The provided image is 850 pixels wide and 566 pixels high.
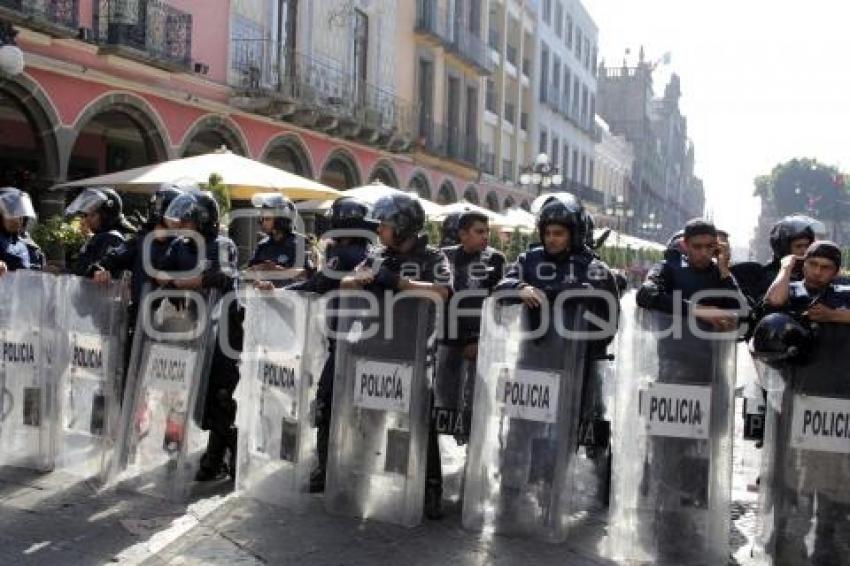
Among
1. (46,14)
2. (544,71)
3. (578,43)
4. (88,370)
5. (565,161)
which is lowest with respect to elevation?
(88,370)

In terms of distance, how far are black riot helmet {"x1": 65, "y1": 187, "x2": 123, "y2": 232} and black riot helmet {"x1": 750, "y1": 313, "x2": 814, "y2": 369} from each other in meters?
3.99

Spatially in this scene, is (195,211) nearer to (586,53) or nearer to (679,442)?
(679,442)

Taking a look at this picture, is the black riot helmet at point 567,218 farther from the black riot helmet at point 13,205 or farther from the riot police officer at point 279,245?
the black riot helmet at point 13,205

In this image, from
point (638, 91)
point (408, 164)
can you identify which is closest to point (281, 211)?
point (408, 164)

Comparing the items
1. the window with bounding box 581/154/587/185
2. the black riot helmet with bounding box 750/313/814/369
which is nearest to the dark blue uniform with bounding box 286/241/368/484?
the black riot helmet with bounding box 750/313/814/369

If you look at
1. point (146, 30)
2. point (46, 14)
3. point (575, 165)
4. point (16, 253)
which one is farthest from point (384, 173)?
point (575, 165)

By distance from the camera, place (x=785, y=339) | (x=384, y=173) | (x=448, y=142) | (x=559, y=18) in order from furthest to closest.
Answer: (x=559, y=18) < (x=448, y=142) < (x=384, y=173) < (x=785, y=339)

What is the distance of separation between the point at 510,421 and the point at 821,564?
4.79 ft

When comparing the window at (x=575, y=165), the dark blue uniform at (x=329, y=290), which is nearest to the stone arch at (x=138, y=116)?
the dark blue uniform at (x=329, y=290)

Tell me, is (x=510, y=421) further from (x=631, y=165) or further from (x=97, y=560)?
(x=631, y=165)

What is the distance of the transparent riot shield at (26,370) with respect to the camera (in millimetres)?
5438

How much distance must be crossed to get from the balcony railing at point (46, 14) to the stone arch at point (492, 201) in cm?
2296

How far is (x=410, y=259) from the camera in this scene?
493cm

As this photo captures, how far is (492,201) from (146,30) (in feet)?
72.5
